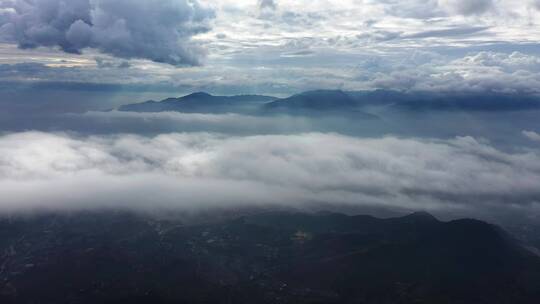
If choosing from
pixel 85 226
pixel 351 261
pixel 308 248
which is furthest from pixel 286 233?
pixel 85 226

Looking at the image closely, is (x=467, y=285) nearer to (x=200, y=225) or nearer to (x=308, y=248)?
(x=308, y=248)

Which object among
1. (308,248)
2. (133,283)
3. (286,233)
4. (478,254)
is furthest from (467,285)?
(133,283)

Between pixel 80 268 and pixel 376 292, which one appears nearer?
pixel 376 292

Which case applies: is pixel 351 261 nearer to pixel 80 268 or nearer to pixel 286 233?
pixel 286 233

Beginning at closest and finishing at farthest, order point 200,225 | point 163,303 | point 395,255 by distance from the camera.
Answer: point 163,303 → point 395,255 → point 200,225

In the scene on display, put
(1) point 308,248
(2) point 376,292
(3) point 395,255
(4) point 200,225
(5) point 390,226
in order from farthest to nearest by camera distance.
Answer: (4) point 200,225 → (5) point 390,226 → (1) point 308,248 → (3) point 395,255 → (2) point 376,292

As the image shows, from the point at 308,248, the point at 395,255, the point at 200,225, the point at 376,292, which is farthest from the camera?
the point at 200,225
